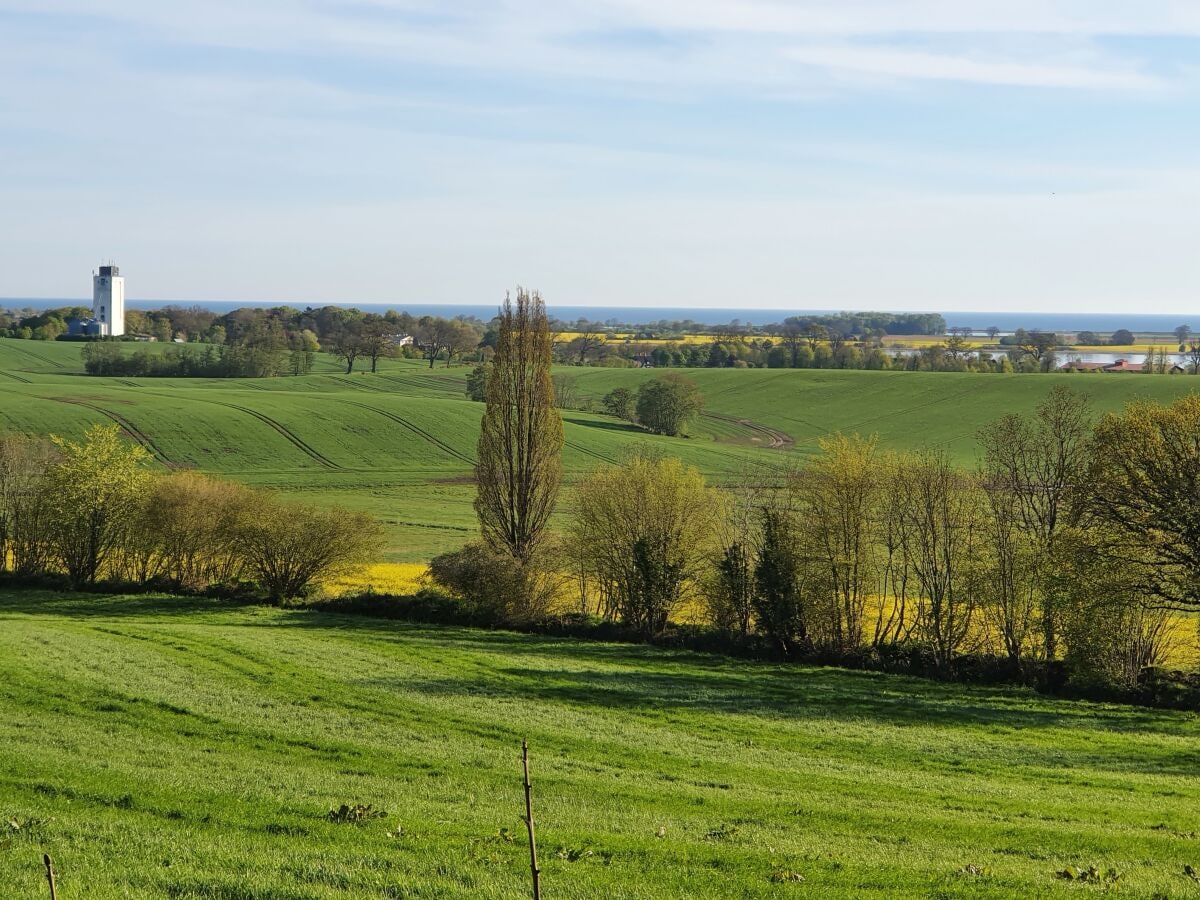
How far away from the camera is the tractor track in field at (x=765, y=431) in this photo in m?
123

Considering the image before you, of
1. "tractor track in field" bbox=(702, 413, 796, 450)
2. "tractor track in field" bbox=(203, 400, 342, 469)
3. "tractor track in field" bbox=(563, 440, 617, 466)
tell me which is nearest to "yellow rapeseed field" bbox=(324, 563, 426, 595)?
"tractor track in field" bbox=(203, 400, 342, 469)

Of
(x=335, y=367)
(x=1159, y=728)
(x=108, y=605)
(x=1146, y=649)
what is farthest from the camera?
(x=335, y=367)

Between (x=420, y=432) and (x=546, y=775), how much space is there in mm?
92344

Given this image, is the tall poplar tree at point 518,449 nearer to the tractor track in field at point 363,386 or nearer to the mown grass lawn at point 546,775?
the mown grass lawn at point 546,775

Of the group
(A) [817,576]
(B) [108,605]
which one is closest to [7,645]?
(B) [108,605]

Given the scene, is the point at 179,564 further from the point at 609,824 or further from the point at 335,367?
the point at 335,367

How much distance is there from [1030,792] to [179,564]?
4142cm

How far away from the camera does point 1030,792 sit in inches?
873

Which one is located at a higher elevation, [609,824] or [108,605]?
[609,824]

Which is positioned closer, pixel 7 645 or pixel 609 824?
pixel 609 824

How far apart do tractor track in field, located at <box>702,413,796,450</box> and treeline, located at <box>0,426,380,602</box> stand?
7514 cm

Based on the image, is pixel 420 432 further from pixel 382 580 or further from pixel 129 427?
pixel 382 580

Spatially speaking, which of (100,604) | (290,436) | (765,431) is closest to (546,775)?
(100,604)

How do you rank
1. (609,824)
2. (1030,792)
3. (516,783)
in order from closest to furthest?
(609,824) → (516,783) → (1030,792)
